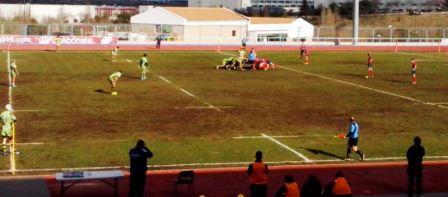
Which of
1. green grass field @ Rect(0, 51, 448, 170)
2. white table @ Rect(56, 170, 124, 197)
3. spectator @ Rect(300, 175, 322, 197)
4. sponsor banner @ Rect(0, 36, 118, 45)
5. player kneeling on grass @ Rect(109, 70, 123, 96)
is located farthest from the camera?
sponsor banner @ Rect(0, 36, 118, 45)

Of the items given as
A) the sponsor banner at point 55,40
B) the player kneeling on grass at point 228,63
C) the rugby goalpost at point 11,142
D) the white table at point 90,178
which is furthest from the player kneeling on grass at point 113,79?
the sponsor banner at point 55,40

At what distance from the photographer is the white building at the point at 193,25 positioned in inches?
3511

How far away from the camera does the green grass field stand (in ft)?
74.5

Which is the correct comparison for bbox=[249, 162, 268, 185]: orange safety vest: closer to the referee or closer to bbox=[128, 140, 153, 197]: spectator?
bbox=[128, 140, 153, 197]: spectator

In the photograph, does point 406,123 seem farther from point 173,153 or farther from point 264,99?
point 173,153

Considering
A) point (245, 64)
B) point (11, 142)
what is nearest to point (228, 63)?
point (245, 64)

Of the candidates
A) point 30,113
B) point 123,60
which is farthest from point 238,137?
point 123,60

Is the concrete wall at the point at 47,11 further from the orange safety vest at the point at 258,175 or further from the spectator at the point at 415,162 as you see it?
the orange safety vest at the point at 258,175

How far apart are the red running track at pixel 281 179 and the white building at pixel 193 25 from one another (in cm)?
6581

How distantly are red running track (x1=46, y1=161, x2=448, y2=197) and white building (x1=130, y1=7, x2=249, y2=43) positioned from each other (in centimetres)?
6581

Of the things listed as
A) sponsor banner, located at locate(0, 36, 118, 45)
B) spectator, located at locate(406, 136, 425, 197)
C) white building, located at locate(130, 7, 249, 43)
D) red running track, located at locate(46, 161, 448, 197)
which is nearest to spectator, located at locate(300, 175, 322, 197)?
red running track, located at locate(46, 161, 448, 197)

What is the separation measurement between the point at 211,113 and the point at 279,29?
78.0 meters

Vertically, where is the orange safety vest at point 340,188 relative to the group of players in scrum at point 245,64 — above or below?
below

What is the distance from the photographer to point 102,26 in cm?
8575
